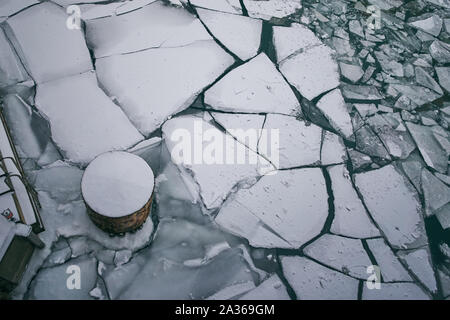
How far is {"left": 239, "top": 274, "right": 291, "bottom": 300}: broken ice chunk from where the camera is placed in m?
1.80

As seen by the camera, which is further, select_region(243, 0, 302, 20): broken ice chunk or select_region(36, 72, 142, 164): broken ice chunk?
select_region(243, 0, 302, 20): broken ice chunk

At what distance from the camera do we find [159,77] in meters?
2.51

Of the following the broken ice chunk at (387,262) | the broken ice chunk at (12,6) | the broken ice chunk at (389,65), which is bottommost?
the broken ice chunk at (387,262)

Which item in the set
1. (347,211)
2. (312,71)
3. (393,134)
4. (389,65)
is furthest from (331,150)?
(389,65)

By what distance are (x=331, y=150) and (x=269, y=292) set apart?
3.73ft

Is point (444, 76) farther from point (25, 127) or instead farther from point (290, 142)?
point (25, 127)

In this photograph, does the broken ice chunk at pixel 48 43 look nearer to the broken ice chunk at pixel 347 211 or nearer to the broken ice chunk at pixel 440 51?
the broken ice chunk at pixel 347 211

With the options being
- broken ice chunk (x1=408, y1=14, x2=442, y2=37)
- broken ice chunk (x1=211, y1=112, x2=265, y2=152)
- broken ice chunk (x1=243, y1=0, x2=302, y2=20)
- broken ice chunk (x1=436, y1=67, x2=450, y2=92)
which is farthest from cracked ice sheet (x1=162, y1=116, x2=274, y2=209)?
broken ice chunk (x1=408, y1=14, x2=442, y2=37)

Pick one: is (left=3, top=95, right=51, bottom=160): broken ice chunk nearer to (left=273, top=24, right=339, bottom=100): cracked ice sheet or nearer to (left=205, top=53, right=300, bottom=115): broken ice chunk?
(left=205, top=53, right=300, bottom=115): broken ice chunk

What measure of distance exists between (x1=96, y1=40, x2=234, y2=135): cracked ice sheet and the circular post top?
0.58 metres

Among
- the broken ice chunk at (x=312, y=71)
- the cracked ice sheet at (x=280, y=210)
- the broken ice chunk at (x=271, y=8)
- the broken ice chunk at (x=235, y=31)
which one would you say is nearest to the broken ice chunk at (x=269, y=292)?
the cracked ice sheet at (x=280, y=210)

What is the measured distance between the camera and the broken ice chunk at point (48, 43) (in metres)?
2.43

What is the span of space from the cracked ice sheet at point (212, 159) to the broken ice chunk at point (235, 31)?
0.85m

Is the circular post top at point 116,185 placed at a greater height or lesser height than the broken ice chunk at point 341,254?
greater
